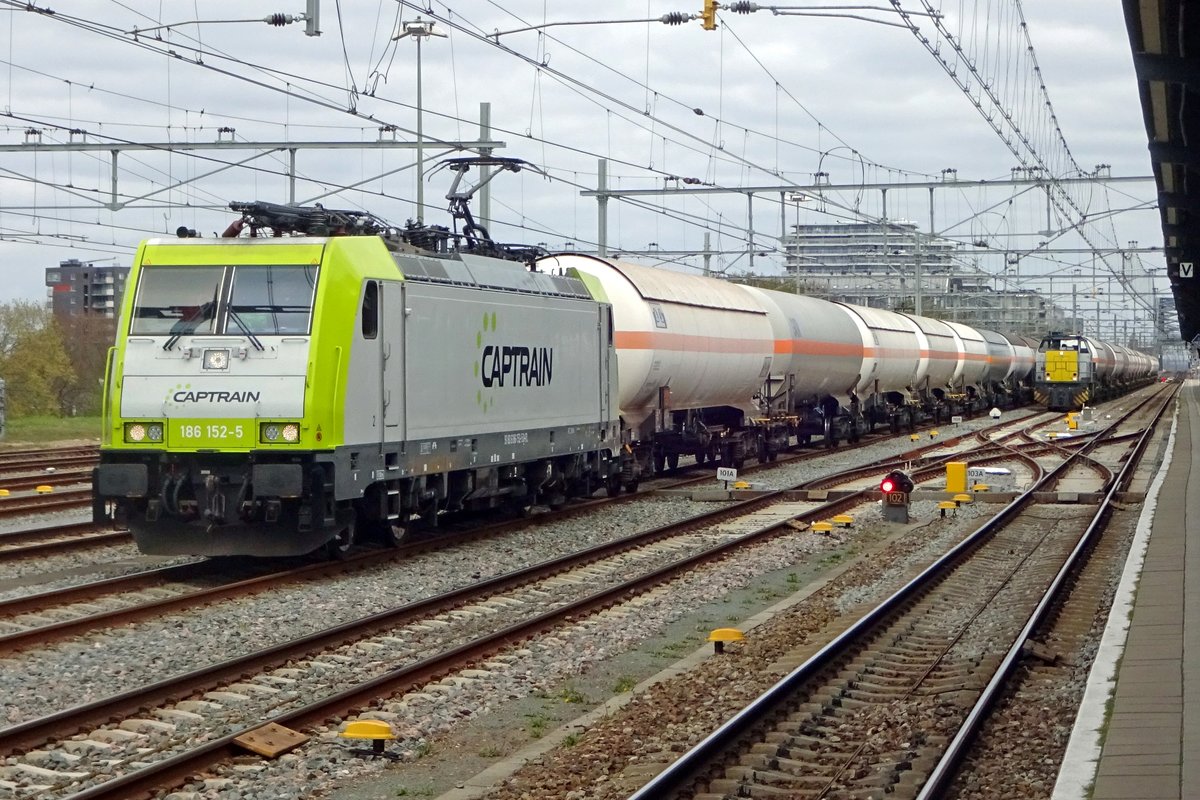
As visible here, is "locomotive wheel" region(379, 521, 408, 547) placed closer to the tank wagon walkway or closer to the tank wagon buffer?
the tank wagon walkway

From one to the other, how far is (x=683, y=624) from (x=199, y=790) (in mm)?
6288

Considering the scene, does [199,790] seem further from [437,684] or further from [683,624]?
[683,624]

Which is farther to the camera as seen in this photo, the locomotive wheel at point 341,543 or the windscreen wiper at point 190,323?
the locomotive wheel at point 341,543

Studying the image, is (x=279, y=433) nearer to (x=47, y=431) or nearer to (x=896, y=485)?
(x=896, y=485)

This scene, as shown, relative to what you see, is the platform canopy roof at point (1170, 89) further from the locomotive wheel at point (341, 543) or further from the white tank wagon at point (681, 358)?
the locomotive wheel at point (341, 543)

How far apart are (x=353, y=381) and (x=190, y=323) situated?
1703 millimetres

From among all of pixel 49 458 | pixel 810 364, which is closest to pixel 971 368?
pixel 810 364

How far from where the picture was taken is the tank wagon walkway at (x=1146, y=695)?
7051 mm

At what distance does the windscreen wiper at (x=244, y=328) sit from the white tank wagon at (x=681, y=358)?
25.7ft

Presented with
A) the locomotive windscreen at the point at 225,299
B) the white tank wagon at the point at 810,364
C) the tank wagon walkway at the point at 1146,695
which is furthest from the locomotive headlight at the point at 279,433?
the white tank wagon at the point at 810,364

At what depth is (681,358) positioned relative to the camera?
25359mm

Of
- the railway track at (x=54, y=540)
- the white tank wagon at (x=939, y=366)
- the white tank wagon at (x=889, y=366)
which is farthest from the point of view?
the white tank wagon at (x=939, y=366)

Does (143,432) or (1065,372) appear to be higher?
(1065,372)

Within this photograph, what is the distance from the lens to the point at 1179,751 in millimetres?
7562
